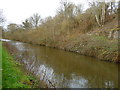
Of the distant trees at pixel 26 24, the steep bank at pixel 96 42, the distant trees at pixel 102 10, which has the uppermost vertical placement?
the distant trees at pixel 26 24

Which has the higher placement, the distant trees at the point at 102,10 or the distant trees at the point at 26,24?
the distant trees at the point at 26,24

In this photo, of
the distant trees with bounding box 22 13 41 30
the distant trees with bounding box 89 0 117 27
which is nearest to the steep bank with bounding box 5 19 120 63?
the distant trees with bounding box 89 0 117 27

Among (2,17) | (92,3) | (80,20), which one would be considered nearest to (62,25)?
(80,20)

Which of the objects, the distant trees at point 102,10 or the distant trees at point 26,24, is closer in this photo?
the distant trees at point 102,10

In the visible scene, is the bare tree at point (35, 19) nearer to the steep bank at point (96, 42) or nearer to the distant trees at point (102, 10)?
the steep bank at point (96, 42)

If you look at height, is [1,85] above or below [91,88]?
above

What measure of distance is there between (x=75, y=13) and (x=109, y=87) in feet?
82.6

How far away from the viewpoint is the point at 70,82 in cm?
680

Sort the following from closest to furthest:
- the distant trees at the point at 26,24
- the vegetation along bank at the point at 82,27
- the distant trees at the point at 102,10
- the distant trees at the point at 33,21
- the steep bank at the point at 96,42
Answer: the steep bank at the point at 96,42 → the vegetation along bank at the point at 82,27 → the distant trees at the point at 102,10 → the distant trees at the point at 33,21 → the distant trees at the point at 26,24

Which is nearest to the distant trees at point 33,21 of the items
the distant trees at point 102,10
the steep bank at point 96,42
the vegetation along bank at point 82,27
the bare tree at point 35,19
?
the bare tree at point 35,19

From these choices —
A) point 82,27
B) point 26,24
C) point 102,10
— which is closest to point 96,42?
point 102,10

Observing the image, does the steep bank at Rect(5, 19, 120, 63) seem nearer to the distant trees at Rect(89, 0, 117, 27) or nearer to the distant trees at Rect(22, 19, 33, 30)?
the distant trees at Rect(89, 0, 117, 27)

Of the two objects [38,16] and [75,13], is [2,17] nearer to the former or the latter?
[75,13]

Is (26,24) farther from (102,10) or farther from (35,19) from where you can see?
(102,10)
